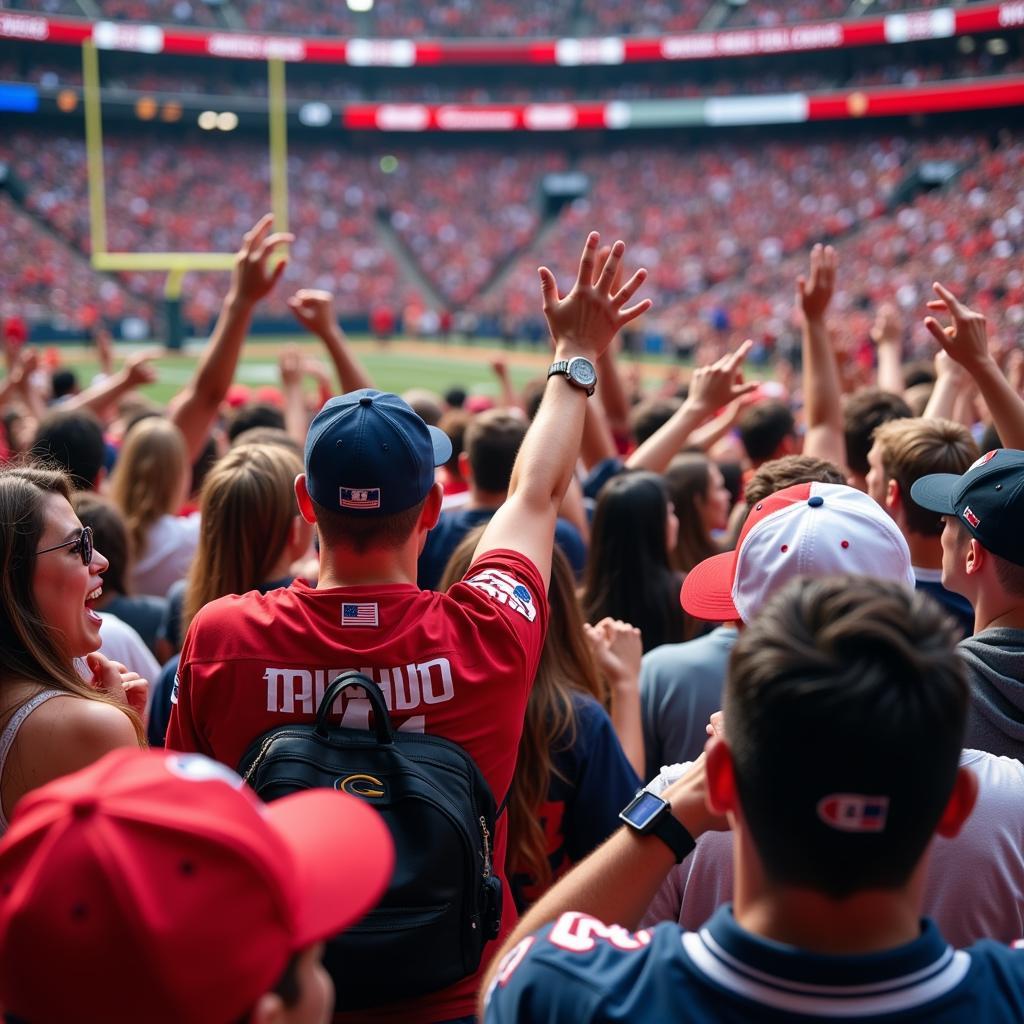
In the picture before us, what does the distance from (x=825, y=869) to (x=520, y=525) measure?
1.31 metres

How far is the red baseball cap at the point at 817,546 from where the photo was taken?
7.46 ft

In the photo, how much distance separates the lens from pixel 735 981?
4.76ft

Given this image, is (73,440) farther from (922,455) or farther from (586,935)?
(586,935)

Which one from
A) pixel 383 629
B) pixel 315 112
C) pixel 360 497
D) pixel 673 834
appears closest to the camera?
pixel 673 834

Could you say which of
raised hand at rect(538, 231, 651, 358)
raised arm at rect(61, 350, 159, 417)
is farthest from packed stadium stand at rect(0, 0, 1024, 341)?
raised hand at rect(538, 231, 651, 358)

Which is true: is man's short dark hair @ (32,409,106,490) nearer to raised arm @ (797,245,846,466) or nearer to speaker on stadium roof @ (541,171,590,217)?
raised arm @ (797,245,846,466)

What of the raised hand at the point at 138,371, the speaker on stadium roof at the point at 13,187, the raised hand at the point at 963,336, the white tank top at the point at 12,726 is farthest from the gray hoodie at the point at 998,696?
the speaker on stadium roof at the point at 13,187

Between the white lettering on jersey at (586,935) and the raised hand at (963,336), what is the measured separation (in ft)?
9.49

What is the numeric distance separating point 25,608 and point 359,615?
83 centimetres

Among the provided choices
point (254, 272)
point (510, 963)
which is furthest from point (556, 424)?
point (254, 272)

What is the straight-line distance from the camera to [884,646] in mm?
1454

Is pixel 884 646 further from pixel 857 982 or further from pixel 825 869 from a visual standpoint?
pixel 857 982

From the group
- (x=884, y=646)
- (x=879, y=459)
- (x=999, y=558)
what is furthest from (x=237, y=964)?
(x=879, y=459)

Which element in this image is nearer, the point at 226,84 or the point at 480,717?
the point at 480,717
